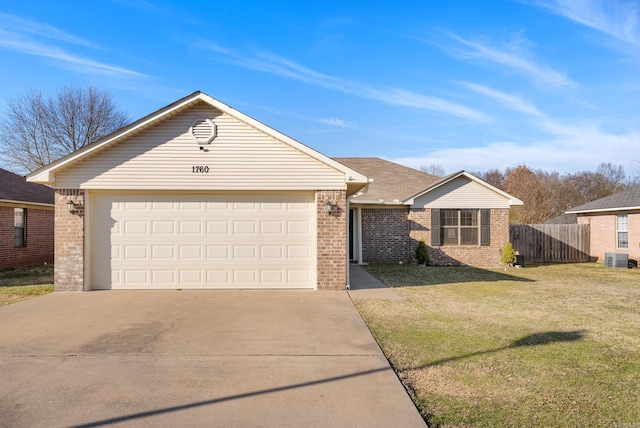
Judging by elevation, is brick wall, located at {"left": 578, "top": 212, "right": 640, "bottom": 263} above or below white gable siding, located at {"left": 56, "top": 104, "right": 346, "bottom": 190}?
below

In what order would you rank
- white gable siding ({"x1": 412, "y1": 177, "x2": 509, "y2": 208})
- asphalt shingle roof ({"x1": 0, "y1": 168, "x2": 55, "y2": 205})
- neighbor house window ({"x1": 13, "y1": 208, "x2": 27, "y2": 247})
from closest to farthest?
asphalt shingle roof ({"x1": 0, "y1": 168, "x2": 55, "y2": 205}) < neighbor house window ({"x1": 13, "y1": 208, "x2": 27, "y2": 247}) < white gable siding ({"x1": 412, "y1": 177, "x2": 509, "y2": 208})

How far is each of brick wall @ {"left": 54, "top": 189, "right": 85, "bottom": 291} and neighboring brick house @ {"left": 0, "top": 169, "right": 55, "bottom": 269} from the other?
643 cm

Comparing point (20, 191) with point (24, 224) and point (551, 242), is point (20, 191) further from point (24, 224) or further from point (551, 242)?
point (551, 242)

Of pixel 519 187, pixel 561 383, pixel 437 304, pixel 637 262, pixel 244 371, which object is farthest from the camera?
pixel 519 187

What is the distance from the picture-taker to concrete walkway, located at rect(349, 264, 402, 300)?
29.9 feet

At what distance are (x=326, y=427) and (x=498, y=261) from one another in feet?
48.8

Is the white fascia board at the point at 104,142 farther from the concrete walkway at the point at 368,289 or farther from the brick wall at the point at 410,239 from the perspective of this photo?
the brick wall at the point at 410,239

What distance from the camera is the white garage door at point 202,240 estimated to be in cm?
972

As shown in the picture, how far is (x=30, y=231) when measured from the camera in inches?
619

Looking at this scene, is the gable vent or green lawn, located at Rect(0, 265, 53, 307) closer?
green lawn, located at Rect(0, 265, 53, 307)

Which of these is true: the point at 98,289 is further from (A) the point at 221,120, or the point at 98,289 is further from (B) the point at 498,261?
(B) the point at 498,261

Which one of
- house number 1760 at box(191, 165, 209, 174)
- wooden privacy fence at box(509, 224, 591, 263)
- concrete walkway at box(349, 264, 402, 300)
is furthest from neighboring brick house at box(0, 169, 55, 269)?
wooden privacy fence at box(509, 224, 591, 263)

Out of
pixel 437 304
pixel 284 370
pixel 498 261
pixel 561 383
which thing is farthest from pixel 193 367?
pixel 498 261

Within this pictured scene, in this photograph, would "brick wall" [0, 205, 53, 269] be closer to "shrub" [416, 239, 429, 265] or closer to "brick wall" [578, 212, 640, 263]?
"shrub" [416, 239, 429, 265]
